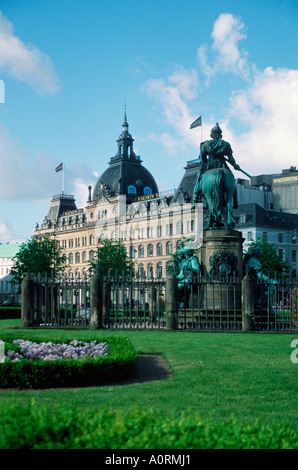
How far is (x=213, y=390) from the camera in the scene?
31.8 feet

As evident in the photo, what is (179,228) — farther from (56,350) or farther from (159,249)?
(56,350)

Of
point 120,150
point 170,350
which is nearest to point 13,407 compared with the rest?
point 170,350

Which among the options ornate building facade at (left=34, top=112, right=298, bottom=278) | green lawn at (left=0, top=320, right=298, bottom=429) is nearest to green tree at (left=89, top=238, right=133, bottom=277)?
ornate building facade at (left=34, top=112, right=298, bottom=278)

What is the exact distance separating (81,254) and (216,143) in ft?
297

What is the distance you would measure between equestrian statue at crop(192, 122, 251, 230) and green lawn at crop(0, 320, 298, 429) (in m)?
8.35

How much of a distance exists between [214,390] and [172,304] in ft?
38.0

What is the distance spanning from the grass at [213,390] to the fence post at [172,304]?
606 centimetres

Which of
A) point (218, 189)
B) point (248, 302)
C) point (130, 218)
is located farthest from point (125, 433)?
point (130, 218)

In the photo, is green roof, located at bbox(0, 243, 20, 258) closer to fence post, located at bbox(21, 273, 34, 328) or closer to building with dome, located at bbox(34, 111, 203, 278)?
building with dome, located at bbox(34, 111, 203, 278)

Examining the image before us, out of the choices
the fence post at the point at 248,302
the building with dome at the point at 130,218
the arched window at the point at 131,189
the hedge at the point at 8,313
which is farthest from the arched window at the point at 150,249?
the fence post at the point at 248,302

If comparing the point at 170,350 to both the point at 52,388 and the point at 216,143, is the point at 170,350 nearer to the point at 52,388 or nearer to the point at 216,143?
the point at 52,388

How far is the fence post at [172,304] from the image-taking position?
2119cm

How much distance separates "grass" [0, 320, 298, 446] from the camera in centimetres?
820

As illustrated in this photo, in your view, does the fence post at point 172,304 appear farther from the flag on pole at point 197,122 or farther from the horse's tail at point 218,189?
the flag on pole at point 197,122
